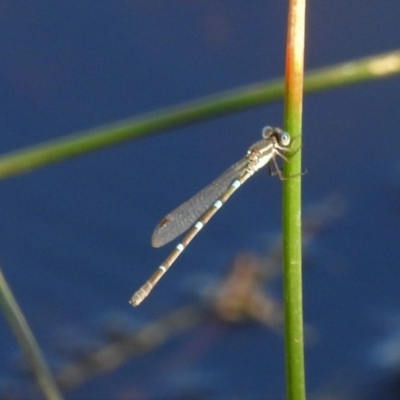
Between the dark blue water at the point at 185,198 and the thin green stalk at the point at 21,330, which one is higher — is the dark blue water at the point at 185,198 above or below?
above

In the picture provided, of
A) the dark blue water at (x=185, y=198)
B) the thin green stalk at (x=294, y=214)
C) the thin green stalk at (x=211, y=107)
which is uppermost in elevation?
the dark blue water at (x=185, y=198)

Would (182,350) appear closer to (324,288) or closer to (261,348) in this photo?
(261,348)

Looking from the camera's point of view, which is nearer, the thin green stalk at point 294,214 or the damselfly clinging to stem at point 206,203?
the thin green stalk at point 294,214

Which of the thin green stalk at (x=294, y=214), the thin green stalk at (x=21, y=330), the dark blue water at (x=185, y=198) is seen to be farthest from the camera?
the dark blue water at (x=185, y=198)

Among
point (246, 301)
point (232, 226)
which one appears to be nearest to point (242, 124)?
point (232, 226)

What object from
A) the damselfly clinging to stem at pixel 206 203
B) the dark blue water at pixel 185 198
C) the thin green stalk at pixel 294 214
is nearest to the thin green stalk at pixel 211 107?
the thin green stalk at pixel 294 214

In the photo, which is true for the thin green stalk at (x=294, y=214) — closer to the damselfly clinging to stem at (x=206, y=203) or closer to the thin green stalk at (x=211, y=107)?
the thin green stalk at (x=211, y=107)

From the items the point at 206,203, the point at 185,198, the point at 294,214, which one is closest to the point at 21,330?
the point at 294,214
